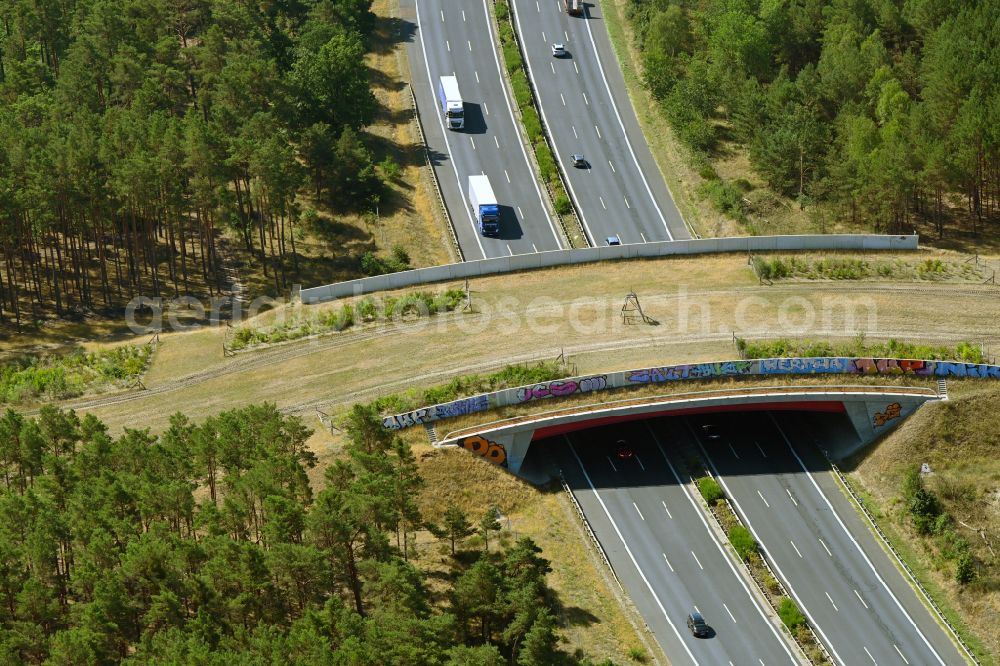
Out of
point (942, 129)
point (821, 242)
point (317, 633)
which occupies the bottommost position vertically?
point (317, 633)

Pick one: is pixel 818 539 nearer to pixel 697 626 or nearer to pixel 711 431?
pixel 711 431

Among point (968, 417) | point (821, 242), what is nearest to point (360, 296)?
point (821, 242)

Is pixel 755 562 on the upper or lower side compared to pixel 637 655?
upper

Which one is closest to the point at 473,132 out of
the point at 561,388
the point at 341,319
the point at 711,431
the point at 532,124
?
the point at 532,124

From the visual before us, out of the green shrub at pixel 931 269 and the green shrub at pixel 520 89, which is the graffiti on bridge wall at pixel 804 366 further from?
the green shrub at pixel 520 89

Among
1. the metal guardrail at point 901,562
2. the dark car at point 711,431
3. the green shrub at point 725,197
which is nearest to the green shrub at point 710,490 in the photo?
the dark car at point 711,431

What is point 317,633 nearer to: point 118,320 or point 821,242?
point 118,320

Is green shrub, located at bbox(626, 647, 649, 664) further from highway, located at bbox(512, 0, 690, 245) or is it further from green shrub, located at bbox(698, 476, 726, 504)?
highway, located at bbox(512, 0, 690, 245)
